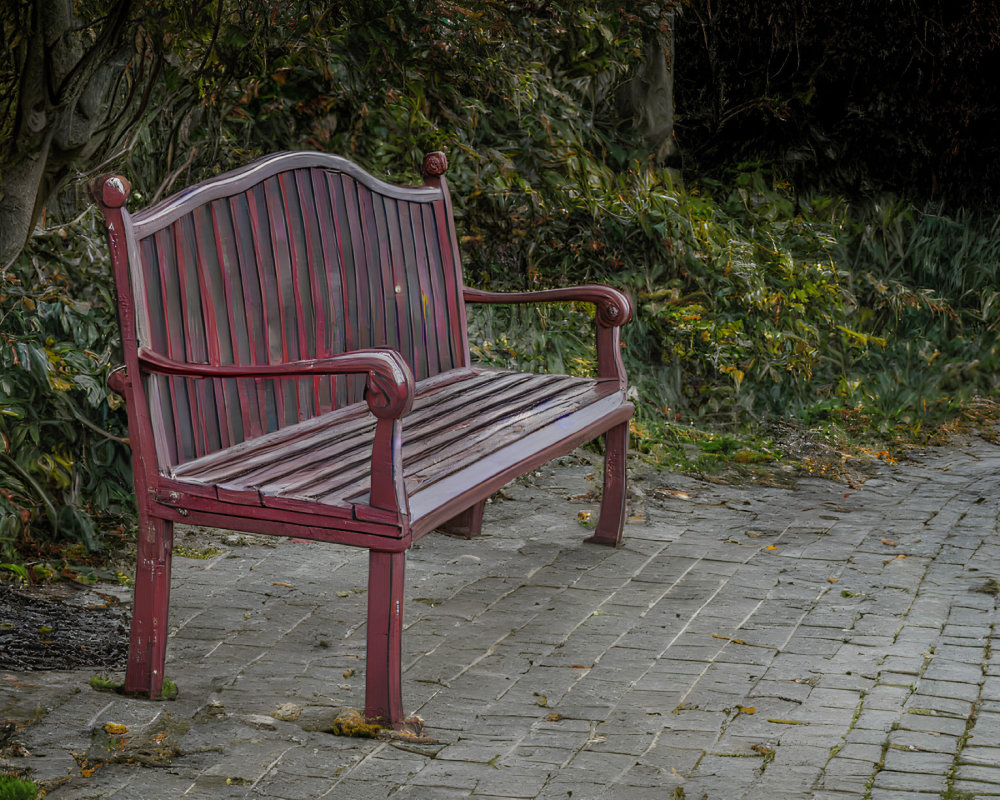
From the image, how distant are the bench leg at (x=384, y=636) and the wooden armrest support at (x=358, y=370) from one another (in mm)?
403

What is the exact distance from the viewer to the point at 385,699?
318cm

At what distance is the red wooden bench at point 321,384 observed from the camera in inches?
125

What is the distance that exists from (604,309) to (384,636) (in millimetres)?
2042

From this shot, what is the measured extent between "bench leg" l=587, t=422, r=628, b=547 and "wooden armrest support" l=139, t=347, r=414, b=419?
185 cm

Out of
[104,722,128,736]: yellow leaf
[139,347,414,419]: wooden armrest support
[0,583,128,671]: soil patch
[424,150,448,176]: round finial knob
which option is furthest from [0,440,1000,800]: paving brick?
[424,150,448,176]: round finial knob

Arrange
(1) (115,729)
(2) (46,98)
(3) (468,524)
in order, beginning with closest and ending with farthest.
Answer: (1) (115,729) → (2) (46,98) → (3) (468,524)

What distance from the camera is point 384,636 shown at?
3154 mm

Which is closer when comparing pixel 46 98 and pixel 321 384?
pixel 46 98

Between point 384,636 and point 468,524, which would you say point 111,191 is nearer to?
point 384,636

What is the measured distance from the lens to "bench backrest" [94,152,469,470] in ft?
11.0

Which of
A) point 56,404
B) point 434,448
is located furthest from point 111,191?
point 56,404

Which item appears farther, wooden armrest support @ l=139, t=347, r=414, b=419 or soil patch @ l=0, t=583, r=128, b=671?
soil patch @ l=0, t=583, r=128, b=671

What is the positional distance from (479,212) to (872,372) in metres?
2.96

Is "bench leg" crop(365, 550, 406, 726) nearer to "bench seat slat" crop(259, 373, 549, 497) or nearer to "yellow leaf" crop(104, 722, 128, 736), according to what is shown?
"bench seat slat" crop(259, 373, 549, 497)
